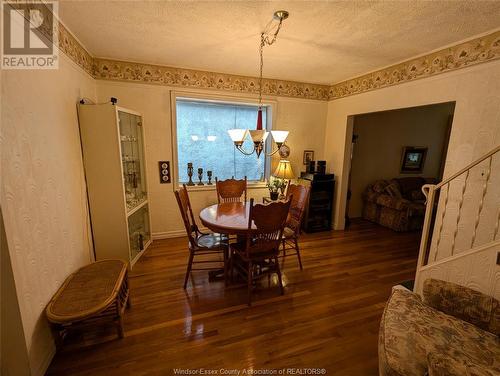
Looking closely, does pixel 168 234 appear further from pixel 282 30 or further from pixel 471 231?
pixel 471 231

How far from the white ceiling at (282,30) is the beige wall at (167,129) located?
416mm

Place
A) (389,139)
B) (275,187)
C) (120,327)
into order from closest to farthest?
(120,327) → (275,187) → (389,139)

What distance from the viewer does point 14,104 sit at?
135 centimetres

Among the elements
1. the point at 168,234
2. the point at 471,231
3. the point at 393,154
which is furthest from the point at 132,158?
the point at 393,154

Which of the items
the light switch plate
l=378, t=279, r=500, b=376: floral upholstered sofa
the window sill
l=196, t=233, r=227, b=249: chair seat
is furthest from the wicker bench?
l=378, t=279, r=500, b=376: floral upholstered sofa

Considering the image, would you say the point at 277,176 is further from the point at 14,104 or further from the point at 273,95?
the point at 14,104

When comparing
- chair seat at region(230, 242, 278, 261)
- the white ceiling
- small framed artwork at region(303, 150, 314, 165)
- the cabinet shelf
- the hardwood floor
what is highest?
the white ceiling

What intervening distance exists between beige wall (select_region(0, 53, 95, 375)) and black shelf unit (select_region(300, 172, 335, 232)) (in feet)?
10.5

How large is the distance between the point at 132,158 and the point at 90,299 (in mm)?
1838

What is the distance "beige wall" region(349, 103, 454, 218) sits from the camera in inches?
178

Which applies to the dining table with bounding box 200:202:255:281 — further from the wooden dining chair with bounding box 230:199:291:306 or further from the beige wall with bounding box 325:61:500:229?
the beige wall with bounding box 325:61:500:229

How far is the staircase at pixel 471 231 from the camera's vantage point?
1.55 meters

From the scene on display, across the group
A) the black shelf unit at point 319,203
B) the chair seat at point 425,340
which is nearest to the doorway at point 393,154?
the black shelf unit at point 319,203

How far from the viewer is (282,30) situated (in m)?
2.11
